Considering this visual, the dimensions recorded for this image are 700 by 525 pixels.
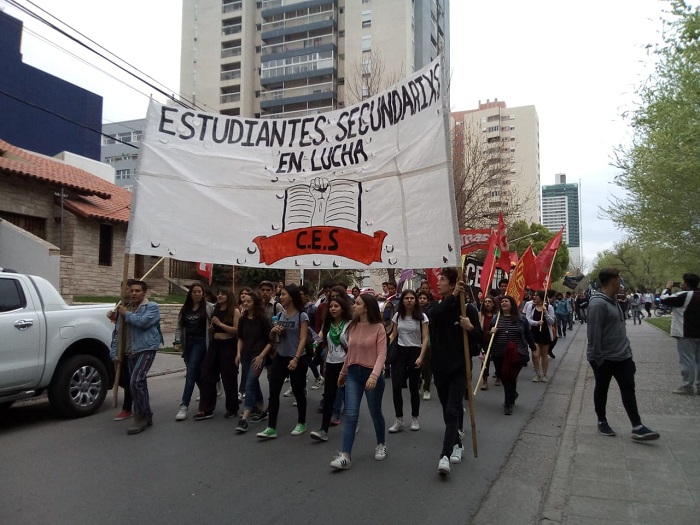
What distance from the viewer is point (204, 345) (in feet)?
23.5

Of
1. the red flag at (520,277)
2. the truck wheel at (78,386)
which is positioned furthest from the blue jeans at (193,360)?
the red flag at (520,277)

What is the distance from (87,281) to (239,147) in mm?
16474

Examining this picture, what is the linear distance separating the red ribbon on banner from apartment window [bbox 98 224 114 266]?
1751 centimetres

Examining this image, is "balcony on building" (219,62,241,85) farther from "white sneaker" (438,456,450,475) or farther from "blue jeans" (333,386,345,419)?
"white sneaker" (438,456,450,475)

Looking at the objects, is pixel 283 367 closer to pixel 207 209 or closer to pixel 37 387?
pixel 207 209

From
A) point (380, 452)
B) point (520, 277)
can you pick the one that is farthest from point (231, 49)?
point (380, 452)

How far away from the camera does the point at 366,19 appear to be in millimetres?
54281

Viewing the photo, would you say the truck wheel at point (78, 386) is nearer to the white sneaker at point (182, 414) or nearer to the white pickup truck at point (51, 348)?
the white pickup truck at point (51, 348)

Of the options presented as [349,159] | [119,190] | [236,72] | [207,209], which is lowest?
[207,209]

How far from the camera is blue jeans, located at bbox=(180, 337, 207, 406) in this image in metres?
7.07

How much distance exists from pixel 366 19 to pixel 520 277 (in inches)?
1986

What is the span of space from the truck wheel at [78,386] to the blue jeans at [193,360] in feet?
4.02

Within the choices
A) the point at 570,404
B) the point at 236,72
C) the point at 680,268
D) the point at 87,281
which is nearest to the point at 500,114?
the point at 236,72

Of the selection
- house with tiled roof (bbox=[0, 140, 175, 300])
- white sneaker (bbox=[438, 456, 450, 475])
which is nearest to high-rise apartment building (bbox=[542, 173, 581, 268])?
house with tiled roof (bbox=[0, 140, 175, 300])
